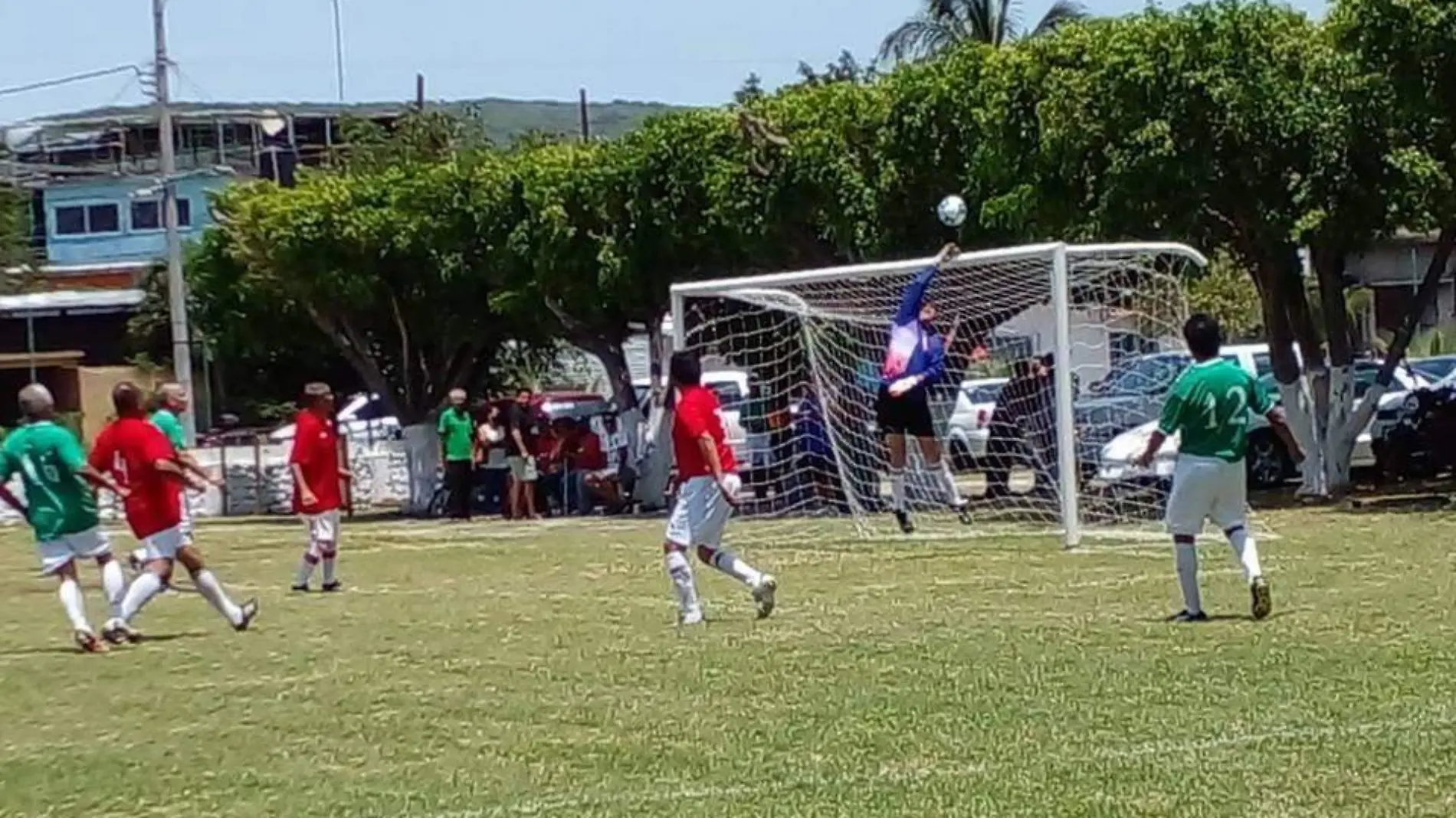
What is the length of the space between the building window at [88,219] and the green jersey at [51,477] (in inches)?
2474

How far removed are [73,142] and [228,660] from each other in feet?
227

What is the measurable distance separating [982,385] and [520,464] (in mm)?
9871

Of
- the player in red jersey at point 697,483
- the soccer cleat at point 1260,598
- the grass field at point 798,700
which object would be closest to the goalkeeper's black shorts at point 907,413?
the grass field at point 798,700

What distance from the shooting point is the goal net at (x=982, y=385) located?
992 inches

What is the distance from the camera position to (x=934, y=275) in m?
25.3

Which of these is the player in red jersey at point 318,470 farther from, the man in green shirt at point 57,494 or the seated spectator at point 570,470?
the seated spectator at point 570,470

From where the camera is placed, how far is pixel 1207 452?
15.3 metres

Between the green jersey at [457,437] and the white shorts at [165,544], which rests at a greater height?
the green jersey at [457,437]

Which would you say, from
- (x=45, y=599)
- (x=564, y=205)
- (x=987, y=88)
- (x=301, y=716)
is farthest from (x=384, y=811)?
(x=564, y=205)

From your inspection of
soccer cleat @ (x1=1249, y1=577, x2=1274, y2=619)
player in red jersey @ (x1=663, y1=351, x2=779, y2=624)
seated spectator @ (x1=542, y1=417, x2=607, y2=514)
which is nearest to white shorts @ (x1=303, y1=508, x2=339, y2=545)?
player in red jersey @ (x1=663, y1=351, x2=779, y2=624)

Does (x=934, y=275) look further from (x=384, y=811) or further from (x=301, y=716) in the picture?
(x=384, y=811)

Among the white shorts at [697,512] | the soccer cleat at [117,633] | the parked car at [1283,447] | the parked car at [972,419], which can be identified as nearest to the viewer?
the white shorts at [697,512]

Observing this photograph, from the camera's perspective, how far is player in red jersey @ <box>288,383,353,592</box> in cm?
2159

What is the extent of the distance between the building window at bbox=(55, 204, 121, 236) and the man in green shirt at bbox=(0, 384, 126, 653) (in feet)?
206
